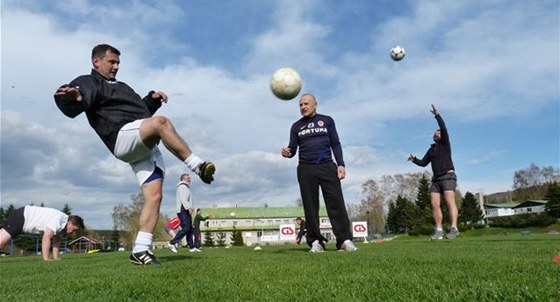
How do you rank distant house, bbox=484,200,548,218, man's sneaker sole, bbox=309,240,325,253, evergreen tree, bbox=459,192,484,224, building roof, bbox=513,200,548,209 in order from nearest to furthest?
man's sneaker sole, bbox=309,240,325,253, evergreen tree, bbox=459,192,484,224, building roof, bbox=513,200,548,209, distant house, bbox=484,200,548,218

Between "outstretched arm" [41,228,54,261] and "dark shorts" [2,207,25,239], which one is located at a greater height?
"dark shorts" [2,207,25,239]

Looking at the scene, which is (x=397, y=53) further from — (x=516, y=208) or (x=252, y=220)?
(x=516, y=208)

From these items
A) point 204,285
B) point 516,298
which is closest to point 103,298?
point 204,285

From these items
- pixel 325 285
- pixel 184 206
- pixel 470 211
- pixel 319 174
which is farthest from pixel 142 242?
pixel 470 211

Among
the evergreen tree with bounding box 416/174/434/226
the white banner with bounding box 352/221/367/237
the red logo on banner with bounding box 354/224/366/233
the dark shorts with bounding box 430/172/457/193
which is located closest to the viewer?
the dark shorts with bounding box 430/172/457/193

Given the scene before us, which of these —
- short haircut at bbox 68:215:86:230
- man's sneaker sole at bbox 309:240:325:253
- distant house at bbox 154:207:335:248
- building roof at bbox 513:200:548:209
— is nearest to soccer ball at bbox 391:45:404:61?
man's sneaker sole at bbox 309:240:325:253

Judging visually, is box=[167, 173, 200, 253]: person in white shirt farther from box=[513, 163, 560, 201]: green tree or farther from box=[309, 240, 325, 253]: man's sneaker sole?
box=[513, 163, 560, 201]: green tree

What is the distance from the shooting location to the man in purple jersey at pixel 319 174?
23.5ft

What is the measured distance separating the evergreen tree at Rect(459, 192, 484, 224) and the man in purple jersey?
247ft

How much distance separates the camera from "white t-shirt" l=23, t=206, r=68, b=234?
8.85 m

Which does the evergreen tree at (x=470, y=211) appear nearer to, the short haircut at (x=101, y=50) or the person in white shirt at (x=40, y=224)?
the person in white shirt at (x=40, y=224)

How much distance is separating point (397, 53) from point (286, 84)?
621 cm

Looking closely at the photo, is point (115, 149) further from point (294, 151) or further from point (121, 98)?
→ point (294, 151)

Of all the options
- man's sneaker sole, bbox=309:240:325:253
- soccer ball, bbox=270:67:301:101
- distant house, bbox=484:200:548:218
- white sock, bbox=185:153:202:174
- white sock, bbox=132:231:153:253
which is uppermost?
soccer ball, bbox=270:67:301:101
